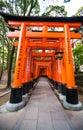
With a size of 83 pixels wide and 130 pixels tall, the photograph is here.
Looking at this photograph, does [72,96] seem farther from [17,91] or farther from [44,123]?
[17,91]

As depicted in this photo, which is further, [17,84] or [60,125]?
[17,84]

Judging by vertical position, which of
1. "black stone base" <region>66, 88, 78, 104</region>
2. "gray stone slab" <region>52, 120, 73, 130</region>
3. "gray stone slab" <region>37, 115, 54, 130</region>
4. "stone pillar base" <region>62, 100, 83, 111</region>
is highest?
"black stone base" <region>66, 88, 78, 104</region>

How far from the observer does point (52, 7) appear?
1332 centimetres

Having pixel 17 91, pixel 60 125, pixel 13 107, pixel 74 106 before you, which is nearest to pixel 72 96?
pixel 74 106

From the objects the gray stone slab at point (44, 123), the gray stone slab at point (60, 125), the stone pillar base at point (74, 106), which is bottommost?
→ the gray stone slab at point (44, 123)

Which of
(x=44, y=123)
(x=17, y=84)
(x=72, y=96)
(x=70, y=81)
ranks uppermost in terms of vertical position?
(x=70, y=81)

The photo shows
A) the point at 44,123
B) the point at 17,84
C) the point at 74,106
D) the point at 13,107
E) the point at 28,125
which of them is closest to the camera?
the point at 28,125

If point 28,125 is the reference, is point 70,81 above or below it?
above

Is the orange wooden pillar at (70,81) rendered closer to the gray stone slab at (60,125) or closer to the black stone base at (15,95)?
the gray stone slab at (60,125)

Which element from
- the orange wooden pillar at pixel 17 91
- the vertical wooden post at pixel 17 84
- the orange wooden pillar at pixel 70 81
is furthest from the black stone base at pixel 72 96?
the vertical wooden post at pixel 17 84

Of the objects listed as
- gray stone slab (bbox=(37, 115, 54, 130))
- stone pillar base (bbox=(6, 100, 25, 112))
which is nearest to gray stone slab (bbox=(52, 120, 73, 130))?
gray stone slab (bbox=(37, 115, 54, 130))

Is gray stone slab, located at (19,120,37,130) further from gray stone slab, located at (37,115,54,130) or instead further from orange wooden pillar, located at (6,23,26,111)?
orange wooden pillar, located at (6,23,26,111)

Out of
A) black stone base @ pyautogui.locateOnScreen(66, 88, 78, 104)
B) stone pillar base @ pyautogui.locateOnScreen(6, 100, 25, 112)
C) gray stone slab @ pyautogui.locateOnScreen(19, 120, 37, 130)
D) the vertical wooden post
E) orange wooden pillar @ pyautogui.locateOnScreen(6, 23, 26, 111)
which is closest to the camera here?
gray stone slab @ pyautogui.locateOnScreen(19, 120, 37, 130)

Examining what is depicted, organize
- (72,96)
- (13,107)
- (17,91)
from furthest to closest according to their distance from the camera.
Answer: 1. (17,91)
2. (72,96)
3. (13,107)
